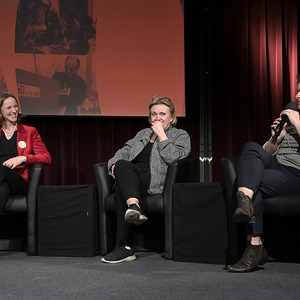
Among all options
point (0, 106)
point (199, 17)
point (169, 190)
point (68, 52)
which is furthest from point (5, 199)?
point (199, 17)

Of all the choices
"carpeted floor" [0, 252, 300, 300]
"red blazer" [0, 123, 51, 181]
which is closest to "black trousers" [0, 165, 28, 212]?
"red blazer" [0, 123, 51, 181]

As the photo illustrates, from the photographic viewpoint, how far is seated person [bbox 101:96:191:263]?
9.09 feet

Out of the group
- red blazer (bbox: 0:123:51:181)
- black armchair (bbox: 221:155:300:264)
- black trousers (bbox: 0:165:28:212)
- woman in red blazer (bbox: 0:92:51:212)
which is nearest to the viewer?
black armchair (bbox: 221:155:300:264)

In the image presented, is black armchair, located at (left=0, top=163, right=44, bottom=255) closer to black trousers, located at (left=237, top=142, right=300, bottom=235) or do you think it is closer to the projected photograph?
black trousers, located at (left=237, top=142, right=300, bottom=235)

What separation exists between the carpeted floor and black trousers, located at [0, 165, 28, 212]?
394 millimetres

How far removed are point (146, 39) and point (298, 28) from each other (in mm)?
1371

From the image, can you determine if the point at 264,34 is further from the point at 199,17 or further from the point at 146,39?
the point at 146,39

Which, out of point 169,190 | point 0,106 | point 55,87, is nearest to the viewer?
point 169,190

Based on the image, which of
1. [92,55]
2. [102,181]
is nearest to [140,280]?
[102,181]

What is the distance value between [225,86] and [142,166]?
66.1 inches

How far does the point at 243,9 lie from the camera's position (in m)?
4.56

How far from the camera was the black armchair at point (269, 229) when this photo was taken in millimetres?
2592

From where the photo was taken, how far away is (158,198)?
2893mm

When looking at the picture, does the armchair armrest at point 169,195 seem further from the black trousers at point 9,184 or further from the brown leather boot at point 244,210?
the black trousers at point 9,184
